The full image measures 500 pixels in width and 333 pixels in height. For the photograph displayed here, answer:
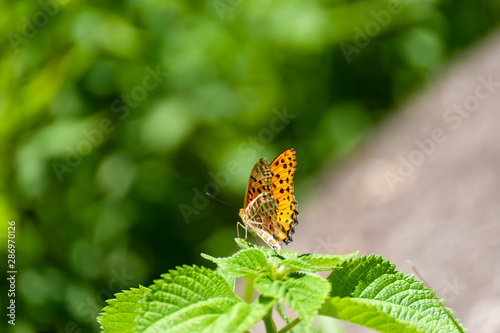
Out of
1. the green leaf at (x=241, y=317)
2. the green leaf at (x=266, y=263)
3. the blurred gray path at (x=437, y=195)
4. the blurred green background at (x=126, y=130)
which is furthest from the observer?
the blurred green background at (x=126, y=130)

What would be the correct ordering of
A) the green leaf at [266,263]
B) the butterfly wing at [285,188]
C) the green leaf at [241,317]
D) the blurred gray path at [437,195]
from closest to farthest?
the green leaf at [241,317] → the green leaf at [266,263] → the butterfly wing at [285,188] → the blurred gray path at [437,195]

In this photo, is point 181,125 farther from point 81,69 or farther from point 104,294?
point 104,294

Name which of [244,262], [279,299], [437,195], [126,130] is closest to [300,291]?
[279,299]

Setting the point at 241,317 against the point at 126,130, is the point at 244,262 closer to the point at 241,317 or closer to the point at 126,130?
the point at 241,317

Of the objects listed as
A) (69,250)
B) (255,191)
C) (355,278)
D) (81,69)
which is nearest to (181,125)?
(81,69)

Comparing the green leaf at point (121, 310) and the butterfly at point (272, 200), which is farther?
the butterfly at point (272, 200)

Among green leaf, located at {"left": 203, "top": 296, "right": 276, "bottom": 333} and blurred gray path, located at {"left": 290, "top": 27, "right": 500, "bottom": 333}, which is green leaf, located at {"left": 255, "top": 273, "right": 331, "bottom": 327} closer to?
green leaf, located at {"left": 203, "top": 296, "right": 276, "bottom": 333}

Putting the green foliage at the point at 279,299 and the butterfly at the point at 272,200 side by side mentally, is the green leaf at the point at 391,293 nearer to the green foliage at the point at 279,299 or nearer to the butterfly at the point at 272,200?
the green foliage at the point at 279,299

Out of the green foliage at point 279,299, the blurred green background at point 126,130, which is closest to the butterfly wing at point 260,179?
the green foliage at point 279,299
